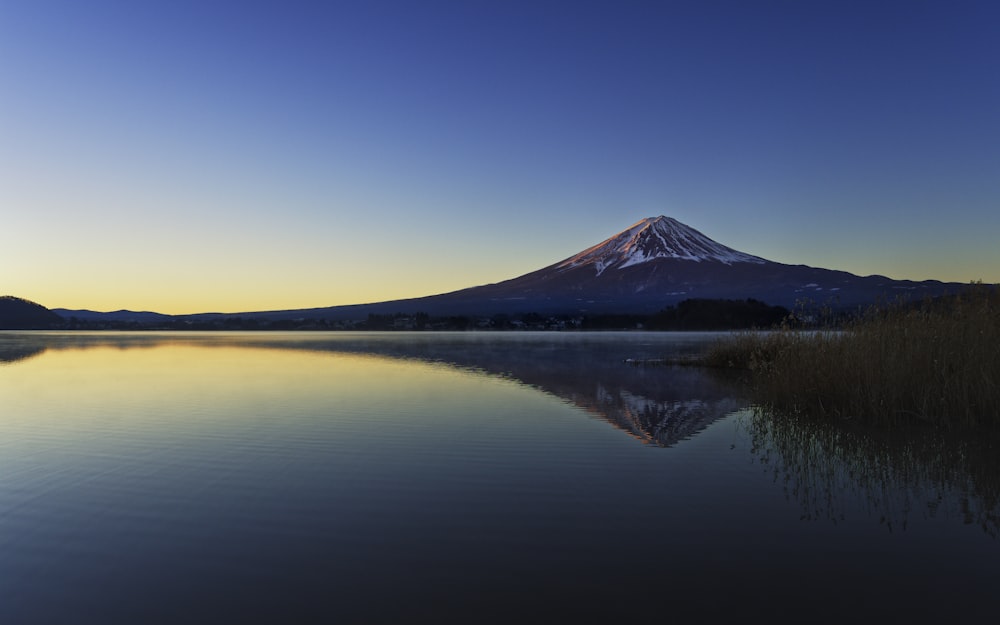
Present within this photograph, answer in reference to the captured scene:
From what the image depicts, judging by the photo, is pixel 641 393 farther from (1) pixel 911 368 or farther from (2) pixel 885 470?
(2) pixel 885 470

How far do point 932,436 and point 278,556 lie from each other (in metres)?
9.79

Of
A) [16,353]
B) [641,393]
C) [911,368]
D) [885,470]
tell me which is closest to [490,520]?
[885,470]

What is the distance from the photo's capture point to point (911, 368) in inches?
439

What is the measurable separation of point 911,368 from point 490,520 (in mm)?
9125

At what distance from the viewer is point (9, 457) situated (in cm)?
895

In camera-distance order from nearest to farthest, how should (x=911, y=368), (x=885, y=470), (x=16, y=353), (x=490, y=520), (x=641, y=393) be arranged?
(x=490, y=520)
(x=885, y=470)
(x=911, y=368)
(x=641, y=393)
(x=16, y=353)

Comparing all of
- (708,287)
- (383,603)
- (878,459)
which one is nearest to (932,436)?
(878,459)

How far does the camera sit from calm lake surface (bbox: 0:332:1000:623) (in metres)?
4.20

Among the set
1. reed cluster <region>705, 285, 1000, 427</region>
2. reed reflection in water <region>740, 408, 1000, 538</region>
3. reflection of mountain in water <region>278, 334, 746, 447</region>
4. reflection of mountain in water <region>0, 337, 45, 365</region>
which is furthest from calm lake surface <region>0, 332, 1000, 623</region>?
reflection of mountain in water <region>0, 337, 45, 365</region>

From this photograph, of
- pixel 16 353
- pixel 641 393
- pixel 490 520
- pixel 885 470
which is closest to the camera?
pixel 490 520

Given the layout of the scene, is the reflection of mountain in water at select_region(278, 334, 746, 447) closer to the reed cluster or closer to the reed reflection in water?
the reed reflection in water

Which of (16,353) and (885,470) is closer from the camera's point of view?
(885,470)

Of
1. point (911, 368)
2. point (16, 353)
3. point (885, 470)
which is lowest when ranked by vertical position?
point (885, 470)

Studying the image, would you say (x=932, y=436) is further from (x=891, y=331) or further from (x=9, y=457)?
(x=9, y=457)
